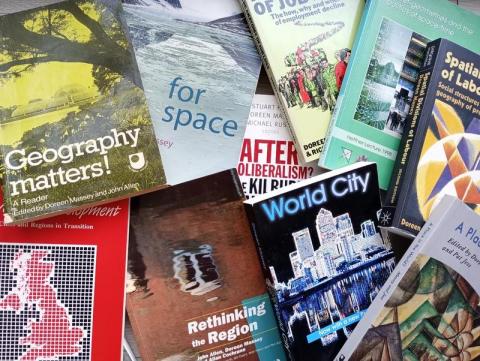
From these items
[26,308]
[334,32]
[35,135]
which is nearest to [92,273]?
[26,308]

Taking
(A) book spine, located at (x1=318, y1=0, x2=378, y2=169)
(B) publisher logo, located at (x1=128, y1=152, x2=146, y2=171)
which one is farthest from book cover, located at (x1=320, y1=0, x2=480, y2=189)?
(B) publisher logo, located at (x1=128, y1=152, x2=146, y2=171)

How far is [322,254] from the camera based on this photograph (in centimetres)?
87

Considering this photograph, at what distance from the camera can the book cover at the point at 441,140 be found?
2.89ft

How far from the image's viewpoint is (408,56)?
929 millimetres

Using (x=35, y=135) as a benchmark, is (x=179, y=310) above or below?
below

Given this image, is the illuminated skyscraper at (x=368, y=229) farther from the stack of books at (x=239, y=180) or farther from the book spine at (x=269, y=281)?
the book spine at (x=269, y=281)

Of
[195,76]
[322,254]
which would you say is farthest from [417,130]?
[195,76]

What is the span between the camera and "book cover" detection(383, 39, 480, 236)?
2.89 ft

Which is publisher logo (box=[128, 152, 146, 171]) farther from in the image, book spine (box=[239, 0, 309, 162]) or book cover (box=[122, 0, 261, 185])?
book spine (box=[239, 0, 309, 162])

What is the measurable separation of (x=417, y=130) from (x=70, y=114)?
19.5 inches

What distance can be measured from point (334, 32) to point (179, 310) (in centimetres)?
48

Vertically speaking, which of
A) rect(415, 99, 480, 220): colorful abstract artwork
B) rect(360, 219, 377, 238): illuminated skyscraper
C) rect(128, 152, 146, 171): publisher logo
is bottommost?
rect(360, 219, 377, 238): illuminated skyscraper

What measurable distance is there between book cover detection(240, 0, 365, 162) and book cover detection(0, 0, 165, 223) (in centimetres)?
20

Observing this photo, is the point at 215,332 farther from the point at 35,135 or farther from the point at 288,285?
the point at 35,135
